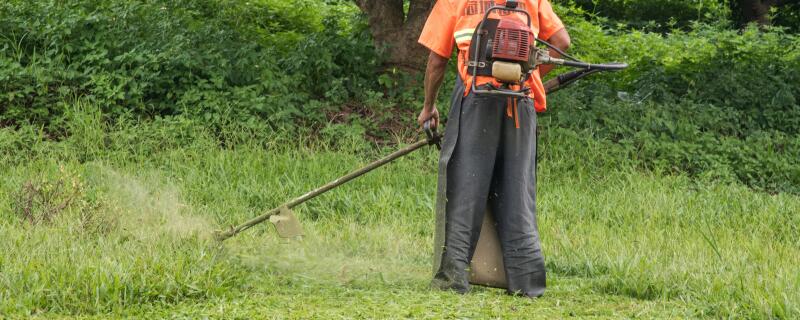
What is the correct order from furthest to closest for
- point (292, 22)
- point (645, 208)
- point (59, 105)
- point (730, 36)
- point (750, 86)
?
point (730, 36), point (292, 22), point (750, 86), point (59, 105), point (645, 208)

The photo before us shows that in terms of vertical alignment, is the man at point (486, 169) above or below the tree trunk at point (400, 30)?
above

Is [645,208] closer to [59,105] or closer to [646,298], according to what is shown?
[646,298]

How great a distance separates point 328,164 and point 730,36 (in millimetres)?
6865

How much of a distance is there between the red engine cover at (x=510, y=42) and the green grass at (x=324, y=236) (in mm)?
1196

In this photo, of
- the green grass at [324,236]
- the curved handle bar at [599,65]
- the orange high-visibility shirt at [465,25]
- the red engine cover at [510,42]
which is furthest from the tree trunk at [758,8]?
the red engine cover at [510,42]

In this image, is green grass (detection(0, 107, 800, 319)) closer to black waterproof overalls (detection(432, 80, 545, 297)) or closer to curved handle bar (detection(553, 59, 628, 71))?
black waterproof overalls (detection(432, 80, 545, 297))

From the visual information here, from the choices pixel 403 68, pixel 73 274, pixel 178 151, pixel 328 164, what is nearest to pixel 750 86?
pixel 403 68

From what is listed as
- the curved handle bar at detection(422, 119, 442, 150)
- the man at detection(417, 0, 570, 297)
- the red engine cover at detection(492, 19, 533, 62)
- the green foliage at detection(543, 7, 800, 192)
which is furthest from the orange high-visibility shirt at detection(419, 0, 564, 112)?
the green foliage at detection(543, 7, 800, 192)

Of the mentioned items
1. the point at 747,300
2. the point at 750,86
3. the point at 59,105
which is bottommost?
the point at 59,105

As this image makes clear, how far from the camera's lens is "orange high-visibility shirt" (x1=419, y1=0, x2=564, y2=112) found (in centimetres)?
529

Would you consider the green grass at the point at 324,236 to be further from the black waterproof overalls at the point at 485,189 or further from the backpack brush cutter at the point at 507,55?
the backpack brush cutter at the point at 507,55

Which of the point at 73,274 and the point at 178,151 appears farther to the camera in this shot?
the point at 178,151

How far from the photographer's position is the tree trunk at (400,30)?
10.5 meters

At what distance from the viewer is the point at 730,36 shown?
1352 cm
